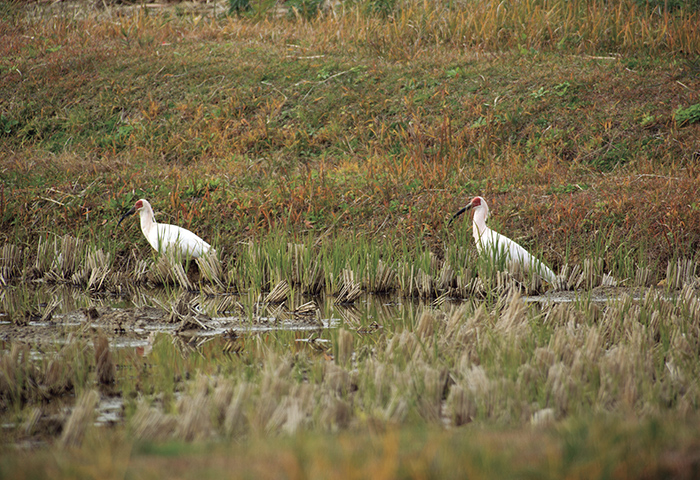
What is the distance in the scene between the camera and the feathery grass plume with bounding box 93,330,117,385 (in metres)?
4.04

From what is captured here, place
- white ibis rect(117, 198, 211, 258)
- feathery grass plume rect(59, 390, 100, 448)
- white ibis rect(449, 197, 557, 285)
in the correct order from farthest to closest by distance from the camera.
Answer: white ibis rect(117, 198, 211, 258) → white ibis rect(449, 197, 557, 285) → feathery grass plume rect(59, 390, 100, 448)

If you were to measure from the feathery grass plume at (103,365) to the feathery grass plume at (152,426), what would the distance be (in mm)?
1070

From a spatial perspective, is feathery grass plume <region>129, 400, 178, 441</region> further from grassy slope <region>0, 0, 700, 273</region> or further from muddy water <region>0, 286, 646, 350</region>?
grassy slope <region>0, 0, 700, 273</region>

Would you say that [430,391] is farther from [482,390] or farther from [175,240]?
[175,240]

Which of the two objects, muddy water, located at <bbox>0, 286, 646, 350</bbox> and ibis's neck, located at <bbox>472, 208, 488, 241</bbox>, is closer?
muddy water, located at <bbox>0, 286, 646, 350</bbox>

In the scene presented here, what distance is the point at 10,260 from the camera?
28.5 feet

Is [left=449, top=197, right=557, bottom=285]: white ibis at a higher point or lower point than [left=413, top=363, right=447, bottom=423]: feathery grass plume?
lower

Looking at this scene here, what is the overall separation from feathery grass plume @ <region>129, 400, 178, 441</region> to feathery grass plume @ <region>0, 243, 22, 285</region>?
6.24 meters

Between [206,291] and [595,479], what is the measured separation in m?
5.78

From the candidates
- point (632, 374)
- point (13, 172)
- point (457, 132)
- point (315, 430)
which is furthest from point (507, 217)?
point (13, 172)

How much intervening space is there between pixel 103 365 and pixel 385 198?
21.3 feet

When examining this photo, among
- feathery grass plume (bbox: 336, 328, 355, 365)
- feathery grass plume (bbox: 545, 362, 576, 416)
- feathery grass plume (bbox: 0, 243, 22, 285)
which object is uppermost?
feathery grass plume (bbox: 545, 362, 576, 416)

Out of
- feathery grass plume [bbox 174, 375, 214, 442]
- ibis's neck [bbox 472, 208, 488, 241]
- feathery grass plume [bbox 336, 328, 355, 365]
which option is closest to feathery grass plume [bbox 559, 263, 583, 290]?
ibis's neck [bbox 472, 208, 488, 241]

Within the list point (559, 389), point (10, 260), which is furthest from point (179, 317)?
point (10, 260)
